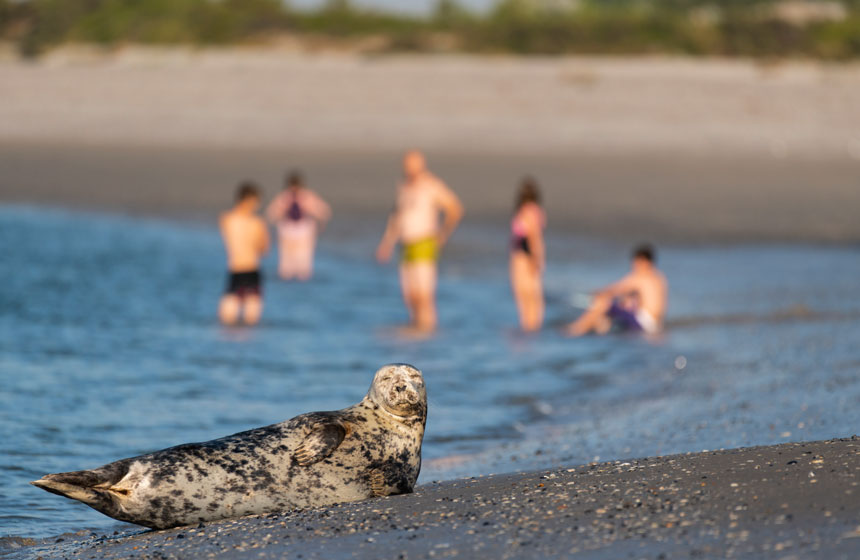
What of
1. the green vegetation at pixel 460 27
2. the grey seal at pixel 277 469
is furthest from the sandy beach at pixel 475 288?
A: the green vegetation at pixel 460 27

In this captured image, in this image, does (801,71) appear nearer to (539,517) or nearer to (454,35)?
(454,35)

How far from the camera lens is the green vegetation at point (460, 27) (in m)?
31.1

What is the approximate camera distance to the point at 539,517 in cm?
464

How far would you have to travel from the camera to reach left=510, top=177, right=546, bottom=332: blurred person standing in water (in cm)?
1258

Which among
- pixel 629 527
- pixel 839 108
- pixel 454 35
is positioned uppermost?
pixel 454 35

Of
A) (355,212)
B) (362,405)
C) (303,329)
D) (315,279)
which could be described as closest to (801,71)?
(355,212)

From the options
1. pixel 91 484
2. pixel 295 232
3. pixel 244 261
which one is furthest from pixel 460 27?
pixel 91 484

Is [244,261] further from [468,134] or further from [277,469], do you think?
[468,134]

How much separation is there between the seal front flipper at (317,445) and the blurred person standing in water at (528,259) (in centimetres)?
743

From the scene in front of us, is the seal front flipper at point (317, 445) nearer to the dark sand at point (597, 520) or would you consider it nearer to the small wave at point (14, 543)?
the dark sand at point (597, 520)

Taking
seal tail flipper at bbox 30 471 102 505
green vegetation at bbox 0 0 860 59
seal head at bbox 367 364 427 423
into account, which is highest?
green vegetation at bbox 0 0 860 59

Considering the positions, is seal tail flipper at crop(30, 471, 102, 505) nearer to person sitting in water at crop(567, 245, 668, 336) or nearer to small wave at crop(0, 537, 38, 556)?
small wave at crop(0, 537, 38, 556)

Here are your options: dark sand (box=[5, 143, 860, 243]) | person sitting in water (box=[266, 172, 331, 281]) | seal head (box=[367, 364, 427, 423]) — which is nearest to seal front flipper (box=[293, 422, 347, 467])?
seal head (box=[367, 364, 427, 423])

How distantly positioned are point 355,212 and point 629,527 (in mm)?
16471
